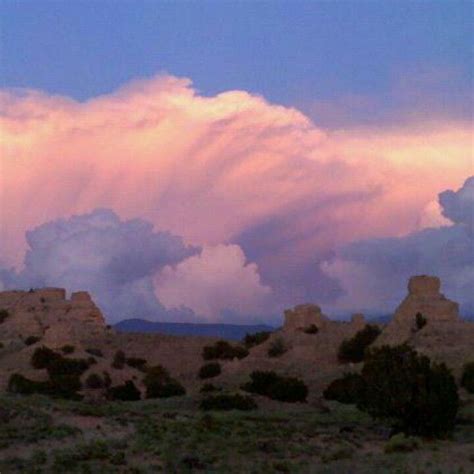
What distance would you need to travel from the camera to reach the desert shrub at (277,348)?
76.7 metres

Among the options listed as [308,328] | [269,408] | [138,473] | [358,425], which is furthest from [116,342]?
[138,473]

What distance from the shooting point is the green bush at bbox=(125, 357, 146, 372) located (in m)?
78.9

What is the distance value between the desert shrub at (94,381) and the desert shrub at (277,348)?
587 inches

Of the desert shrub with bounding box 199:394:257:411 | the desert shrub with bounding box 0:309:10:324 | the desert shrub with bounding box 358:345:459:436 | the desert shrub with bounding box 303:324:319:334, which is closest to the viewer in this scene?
the desert shrub with bounding box 358:345:459:436

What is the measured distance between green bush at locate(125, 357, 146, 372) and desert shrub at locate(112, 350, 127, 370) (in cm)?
49

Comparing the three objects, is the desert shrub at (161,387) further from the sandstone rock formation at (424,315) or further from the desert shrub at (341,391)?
the sandstone rock formation at (424,315)

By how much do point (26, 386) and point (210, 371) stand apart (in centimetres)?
1544

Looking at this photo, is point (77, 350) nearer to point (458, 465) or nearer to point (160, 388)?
point (160, 388)

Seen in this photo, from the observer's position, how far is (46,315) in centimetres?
9256

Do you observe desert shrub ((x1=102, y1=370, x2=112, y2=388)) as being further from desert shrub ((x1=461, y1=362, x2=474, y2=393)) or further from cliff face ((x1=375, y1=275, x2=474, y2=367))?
desert shrub ((x1=461, y1=362, x2=474, y2=393))

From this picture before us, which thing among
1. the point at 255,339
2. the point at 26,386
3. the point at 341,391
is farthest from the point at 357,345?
the point at 26,386

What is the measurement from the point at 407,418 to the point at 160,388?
27.3 meters

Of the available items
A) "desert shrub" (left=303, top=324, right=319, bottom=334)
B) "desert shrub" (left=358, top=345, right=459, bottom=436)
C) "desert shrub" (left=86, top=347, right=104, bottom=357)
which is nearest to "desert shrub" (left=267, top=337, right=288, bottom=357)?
"desert shrub" (left=303, top=324, right=319, bottom=334)

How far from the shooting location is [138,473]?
26484mm
